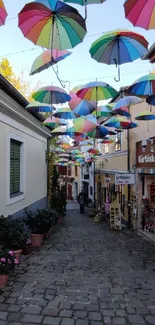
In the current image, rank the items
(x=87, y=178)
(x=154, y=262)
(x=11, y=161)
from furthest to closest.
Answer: (x=87, y=178), (x=11, y=161), (x=154, y=262)

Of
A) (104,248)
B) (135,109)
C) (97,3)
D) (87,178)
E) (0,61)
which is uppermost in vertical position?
(0,61)

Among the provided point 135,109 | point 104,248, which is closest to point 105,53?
point 104,248

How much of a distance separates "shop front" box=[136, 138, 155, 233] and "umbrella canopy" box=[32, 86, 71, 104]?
4493mm

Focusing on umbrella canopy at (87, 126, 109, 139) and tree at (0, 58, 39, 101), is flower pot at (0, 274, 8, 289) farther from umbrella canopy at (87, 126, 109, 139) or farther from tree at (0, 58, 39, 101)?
tree at (0, 58, 39, 101)

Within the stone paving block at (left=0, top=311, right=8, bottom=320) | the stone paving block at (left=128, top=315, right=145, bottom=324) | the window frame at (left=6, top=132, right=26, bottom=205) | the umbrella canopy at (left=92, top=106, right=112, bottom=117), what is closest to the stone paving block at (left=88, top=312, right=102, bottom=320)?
the stone paving block at (left=128, top=315, right=145, bottom=324)

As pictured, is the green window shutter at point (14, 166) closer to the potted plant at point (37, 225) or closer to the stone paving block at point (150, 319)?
the potted plant at point (37, 225)

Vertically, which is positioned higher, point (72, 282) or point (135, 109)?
point (135, 109)

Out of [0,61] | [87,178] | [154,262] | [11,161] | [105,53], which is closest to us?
[105,53]

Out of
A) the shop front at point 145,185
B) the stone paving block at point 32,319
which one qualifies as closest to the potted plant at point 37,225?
the stone paving block at point 32,319

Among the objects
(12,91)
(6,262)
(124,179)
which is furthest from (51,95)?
(124,179)

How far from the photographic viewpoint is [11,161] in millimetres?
7688

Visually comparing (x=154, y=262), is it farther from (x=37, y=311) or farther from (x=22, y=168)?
(x=22, y=168)

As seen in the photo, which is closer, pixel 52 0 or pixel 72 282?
pixel 52 0

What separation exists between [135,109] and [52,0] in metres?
9.65
